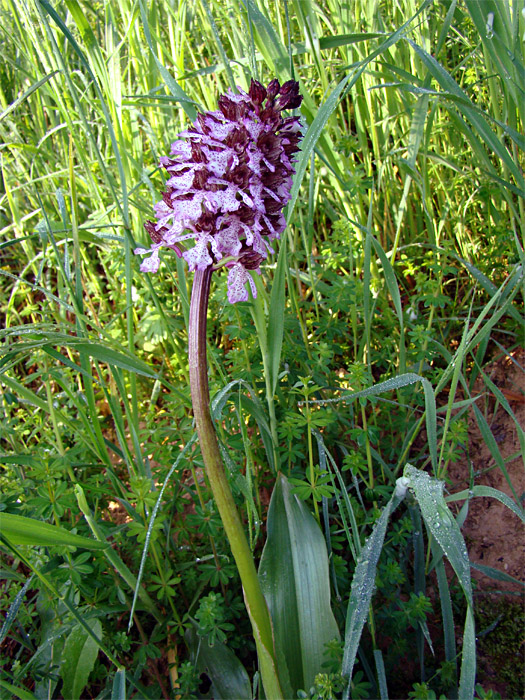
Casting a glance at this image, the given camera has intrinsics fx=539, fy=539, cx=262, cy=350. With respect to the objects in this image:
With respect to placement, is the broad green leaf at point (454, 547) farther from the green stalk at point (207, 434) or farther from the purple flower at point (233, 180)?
the purple flower at point (233, 180)

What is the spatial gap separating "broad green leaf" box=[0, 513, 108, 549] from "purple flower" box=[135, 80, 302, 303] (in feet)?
1.59

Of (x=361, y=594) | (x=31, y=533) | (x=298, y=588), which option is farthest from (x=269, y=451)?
(x=31, y=533)

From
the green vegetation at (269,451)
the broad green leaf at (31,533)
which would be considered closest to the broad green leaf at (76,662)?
the green vegetation at (269,451)

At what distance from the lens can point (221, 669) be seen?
1203 mm

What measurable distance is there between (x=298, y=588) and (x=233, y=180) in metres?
0.84

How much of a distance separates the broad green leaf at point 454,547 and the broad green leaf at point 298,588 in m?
0.30

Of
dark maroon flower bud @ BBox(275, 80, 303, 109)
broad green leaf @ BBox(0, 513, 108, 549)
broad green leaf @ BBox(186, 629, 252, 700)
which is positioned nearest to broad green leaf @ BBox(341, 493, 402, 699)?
broad green leaf @ BBox(186, 629, 252, 700)

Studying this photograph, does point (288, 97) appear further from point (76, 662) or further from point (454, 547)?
point (76, 662)

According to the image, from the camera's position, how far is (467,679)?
0.88 meters

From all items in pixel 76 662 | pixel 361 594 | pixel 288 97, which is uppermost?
pixel 288 97

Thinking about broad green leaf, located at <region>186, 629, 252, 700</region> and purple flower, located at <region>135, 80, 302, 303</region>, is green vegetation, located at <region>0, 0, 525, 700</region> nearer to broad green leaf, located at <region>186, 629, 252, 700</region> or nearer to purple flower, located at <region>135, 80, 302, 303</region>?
broad green leaf, located at <region>186, 629, 252, 700</region>

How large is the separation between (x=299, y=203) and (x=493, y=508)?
1075mm

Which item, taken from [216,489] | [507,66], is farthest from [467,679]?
[507,66]

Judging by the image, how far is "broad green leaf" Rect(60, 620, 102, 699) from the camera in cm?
117
